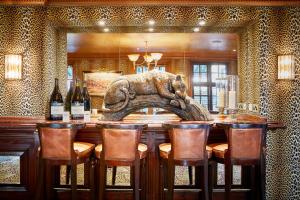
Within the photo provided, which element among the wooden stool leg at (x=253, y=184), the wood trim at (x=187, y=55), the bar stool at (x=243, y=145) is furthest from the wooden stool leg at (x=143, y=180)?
the wood trim at (x=187, y=55)

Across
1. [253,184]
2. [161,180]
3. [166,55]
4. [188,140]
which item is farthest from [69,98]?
[166,55]

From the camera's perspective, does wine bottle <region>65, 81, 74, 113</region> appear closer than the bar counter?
No

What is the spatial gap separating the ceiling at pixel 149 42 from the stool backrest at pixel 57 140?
2.74m

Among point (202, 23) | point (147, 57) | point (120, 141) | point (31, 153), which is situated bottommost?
point (31, 153)

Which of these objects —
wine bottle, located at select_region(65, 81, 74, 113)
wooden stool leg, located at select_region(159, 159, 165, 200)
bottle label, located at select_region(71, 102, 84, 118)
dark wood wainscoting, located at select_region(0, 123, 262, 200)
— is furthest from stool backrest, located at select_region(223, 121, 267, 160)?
wine bottle, located at select_region(65, 81, 74, 113)

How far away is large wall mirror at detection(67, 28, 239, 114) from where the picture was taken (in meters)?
5.86

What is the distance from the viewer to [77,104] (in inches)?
158

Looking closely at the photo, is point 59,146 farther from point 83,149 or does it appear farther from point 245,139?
point 245,139

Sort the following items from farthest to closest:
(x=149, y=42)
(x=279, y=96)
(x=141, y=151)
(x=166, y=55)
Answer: (x=166, y=55)
(x=149, y=42)
(x=279, y=96)
(x=141, y=151)

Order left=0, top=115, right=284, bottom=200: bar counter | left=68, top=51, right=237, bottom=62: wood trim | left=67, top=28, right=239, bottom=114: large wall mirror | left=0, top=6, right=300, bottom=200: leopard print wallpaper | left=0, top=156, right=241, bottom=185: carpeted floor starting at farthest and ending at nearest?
left=68, top=51, right=237, bottom=62: wood trim, left=67, top=28, right=239, bottom=114: large wall mirror, left=0, top=6, right=300, bottom=200: leopard print wallpaper, left=0, top=156, right=241, bottom=185: carpeted floor, left=0, top=115, right=284, bottom=200: bar counter

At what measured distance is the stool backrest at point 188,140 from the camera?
9.56 ft

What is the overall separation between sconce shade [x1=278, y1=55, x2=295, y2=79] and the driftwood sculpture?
1.34 metres

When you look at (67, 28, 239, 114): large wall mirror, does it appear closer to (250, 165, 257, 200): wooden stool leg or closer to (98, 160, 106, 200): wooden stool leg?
(250, 165, 257, 200): wooden stool leg

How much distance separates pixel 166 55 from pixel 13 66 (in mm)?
3892
